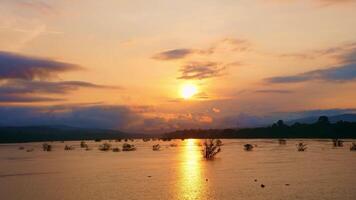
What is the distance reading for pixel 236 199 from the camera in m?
29.6

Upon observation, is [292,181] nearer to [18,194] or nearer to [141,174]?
[141,174]

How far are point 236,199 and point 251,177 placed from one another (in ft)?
43.3

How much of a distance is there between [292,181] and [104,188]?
1509 cm

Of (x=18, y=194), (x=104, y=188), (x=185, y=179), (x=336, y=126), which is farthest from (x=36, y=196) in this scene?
(x=336, y=126)

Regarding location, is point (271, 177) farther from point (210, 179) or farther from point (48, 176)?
point (48, 176)

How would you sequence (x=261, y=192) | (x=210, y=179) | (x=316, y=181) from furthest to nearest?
1. (x=210, y=179)
2. (x=316, y=181)
3. (x=261, y=192)

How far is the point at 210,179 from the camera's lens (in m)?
41.1

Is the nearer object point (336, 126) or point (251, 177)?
point (251, 177)

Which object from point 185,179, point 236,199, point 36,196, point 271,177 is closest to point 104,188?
point 36,196

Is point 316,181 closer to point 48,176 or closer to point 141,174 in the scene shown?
point 141,174

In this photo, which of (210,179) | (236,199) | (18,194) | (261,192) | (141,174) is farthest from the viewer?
(141,174)

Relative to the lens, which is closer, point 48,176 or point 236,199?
point 236,199

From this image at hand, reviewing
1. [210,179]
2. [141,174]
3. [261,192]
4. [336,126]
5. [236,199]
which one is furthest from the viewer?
[336,126]

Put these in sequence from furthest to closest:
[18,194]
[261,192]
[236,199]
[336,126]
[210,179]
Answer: [336,126]
[210,179]
[18,194]
[261,192]
[236,199]
